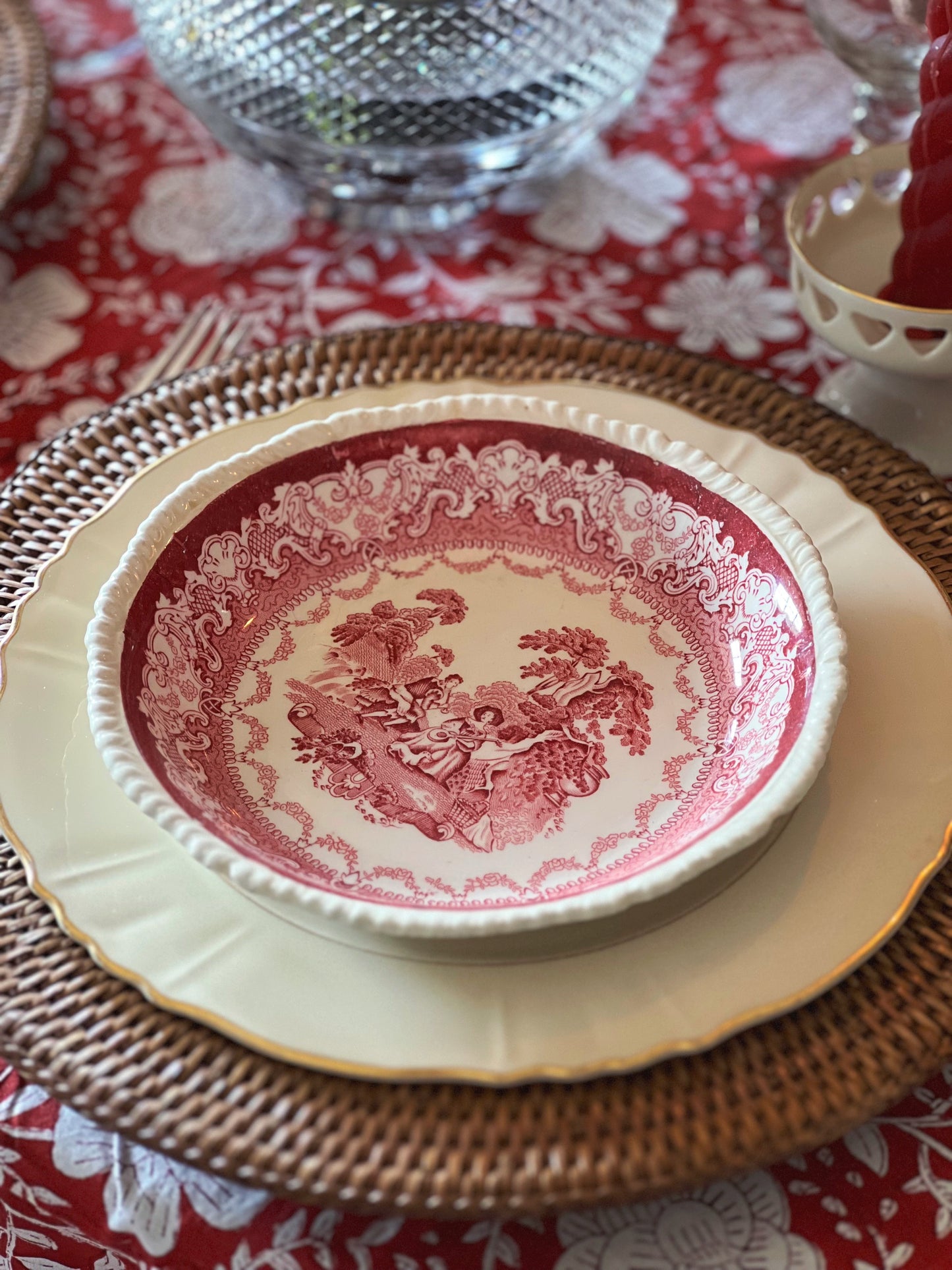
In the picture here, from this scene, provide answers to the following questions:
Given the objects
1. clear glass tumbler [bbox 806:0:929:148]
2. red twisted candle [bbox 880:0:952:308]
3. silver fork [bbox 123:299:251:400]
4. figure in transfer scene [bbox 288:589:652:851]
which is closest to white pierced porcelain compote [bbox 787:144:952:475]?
red twisted candle [bbox 880:0:952:308]

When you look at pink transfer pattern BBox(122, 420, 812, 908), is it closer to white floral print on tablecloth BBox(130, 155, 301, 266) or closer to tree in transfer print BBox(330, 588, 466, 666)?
tree in transfer print BBox(330, 588, 466, 666)

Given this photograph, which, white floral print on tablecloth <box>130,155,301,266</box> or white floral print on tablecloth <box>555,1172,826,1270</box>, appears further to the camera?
white floral print on tablecloth <box>130,155,301,266</box>

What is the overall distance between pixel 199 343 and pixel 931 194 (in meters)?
0.52

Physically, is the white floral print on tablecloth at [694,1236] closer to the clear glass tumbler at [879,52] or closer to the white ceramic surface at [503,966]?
the white ceramic surface at [503,966]

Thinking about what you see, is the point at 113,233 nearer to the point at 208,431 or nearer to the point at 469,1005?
the point at 208,431

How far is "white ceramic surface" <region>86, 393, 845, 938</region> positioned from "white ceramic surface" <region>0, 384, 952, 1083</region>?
0.03 metres

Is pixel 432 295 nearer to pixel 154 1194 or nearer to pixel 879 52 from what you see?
pixel 879 52

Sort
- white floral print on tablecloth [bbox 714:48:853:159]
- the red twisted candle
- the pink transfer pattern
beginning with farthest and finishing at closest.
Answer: white floral print on tablecloth [bbox 714:48:853:159] → the red twisted candle → the pink transfer pattern

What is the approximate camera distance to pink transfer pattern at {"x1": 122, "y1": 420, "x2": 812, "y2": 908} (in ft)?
1.75

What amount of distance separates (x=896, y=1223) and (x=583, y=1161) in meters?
0.16

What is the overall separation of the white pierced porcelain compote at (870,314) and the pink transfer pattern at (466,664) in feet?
0.67

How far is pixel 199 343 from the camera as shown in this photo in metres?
0.91

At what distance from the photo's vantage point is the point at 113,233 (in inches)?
40.6

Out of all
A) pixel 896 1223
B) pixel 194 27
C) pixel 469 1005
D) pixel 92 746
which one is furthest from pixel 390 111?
pixel 896 1223
